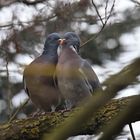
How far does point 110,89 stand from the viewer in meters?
1.05

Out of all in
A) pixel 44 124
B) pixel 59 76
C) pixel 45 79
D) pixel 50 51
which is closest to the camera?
pixel 44 124

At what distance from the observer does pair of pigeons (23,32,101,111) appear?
384 cm

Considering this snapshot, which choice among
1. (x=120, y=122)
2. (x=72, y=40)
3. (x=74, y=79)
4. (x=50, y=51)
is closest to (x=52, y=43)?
(x=50, y=51)

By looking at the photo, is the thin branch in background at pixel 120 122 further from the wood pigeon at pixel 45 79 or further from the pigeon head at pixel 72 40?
the pigeon head at pixel 72 40

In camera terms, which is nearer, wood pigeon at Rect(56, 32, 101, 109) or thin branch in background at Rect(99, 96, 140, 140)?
thin branch in background at Rect(99, 96, 140, 140)

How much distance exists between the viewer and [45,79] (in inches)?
158

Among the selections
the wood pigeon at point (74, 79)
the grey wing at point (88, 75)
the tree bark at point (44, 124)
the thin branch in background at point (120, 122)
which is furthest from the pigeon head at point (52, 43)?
the thin branch in background at point (120, 122)

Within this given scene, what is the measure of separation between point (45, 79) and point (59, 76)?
0.85ft

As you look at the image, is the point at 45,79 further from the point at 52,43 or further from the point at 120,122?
the point at 120,122

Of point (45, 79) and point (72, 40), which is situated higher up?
point (72, 40)

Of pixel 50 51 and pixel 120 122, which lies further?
pixel 50 51

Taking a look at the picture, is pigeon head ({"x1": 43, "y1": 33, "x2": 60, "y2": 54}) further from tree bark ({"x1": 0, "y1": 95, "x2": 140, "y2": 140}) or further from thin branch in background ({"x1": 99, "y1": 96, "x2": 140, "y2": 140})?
thin branch in background ({"x1": 99, "y1": 96, "x2": 140, "y2": 140})

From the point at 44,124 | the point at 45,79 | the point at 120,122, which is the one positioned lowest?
the point at 44,124

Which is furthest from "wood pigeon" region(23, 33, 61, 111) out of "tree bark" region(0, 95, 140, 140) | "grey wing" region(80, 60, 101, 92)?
"tree bark" region(0, 95, 140, 140)
